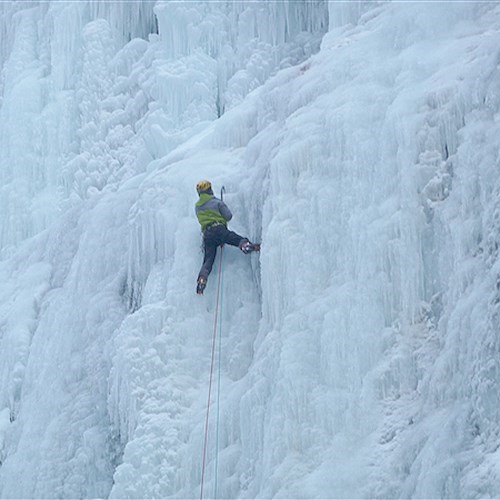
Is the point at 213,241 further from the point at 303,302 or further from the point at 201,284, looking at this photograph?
the point at 303,302

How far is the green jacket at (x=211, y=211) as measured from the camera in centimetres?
1161

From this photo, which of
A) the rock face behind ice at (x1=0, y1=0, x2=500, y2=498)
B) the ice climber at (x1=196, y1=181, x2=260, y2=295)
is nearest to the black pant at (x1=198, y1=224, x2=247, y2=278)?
the ice climber at (x1=196, y1=181, x2=260, y2=295)

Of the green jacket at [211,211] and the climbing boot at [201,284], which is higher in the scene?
the green jacket at [211,211]

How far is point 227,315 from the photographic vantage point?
1167 cm

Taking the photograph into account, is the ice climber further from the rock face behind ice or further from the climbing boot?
the rock face behind ice

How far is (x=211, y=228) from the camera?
38.1 feet

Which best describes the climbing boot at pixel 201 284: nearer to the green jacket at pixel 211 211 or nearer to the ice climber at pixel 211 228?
the ice climber at pixel 211 228

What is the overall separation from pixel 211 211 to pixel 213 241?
0.29 metres

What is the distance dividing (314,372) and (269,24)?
328 inches

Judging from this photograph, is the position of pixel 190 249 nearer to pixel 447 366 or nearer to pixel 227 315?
pixel 227 315

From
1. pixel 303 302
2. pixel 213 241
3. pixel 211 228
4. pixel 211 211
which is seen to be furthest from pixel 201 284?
pixel 303 302

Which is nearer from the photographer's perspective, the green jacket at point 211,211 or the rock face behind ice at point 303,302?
the rock face behind ice at point 303,302

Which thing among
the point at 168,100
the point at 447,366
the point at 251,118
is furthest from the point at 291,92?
the point at 168,100

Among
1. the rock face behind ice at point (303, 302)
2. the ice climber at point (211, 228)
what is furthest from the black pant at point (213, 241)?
the rock face behind ice at point (303, 302)
